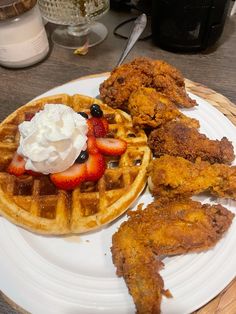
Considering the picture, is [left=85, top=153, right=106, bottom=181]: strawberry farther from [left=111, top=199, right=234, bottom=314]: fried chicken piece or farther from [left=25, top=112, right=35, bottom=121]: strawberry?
[left=25, top=112, right=35, bottom=121]: strawberry

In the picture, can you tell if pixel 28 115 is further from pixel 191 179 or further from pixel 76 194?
pixel 191 179

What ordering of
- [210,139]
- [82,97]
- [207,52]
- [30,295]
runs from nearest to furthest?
1. [30,295]
2. [210,139]
3. [82,97]
4. [207,52]

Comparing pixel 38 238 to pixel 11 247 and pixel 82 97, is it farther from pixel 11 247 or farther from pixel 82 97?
pixel 82 97

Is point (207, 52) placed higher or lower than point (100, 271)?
higher

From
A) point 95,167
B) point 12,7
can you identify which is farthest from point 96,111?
point 12,7

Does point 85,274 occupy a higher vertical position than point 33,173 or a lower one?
lower

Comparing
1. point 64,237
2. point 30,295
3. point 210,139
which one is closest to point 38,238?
point 64,237
